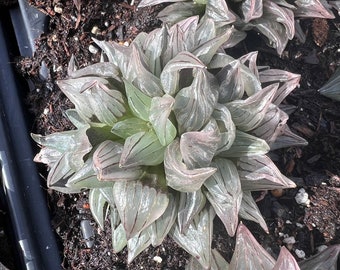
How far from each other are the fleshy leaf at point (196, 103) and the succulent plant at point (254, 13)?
0.26 m

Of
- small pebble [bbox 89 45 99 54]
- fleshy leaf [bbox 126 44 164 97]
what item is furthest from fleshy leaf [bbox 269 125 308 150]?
small pebble [bbox 89 45 99 54]

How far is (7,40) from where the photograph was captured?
4.67 feet

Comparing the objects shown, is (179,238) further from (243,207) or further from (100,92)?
(100,92)

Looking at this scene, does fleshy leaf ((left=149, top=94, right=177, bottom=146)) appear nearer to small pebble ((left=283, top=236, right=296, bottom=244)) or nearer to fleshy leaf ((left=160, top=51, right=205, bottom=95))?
fleshy leaf ((left=160, top=51, right=205, bottom=95))

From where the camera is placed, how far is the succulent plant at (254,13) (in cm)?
112

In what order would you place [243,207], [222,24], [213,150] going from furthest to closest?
[222,24] → [243,207] → [213,150]

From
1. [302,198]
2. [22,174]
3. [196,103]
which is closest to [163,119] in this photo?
[196,103]

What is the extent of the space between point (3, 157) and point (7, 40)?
321mm

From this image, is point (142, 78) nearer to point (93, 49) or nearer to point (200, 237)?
point (200, 237)

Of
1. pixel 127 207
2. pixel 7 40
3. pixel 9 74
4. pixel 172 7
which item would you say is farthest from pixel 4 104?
pixel 127 207

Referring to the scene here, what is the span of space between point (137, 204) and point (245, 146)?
211mm

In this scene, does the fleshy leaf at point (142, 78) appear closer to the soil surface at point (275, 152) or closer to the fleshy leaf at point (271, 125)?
the fleshy leaf at point (271, 125)

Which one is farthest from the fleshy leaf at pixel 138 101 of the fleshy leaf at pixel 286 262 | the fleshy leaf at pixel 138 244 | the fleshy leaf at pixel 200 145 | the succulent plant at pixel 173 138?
the fleshy leaf at pixel 286 262

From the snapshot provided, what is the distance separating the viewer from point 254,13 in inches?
43.7
